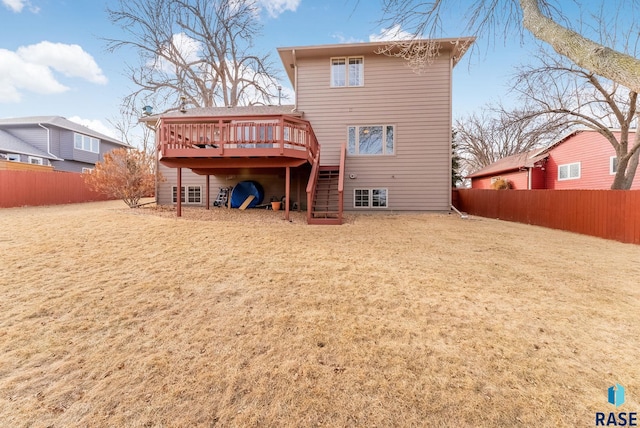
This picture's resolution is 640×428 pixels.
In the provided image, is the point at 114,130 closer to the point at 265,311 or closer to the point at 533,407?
the point at 265,311

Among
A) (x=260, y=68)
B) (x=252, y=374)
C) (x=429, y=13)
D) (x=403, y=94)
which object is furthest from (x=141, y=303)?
(x=260, y=68)

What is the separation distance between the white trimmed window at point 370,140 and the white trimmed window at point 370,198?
63.6 inches

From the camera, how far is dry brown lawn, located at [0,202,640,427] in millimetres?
1837

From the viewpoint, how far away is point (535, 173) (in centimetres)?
1908

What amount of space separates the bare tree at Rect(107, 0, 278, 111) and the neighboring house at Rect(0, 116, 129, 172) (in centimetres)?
814

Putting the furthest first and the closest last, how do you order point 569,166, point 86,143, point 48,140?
point 86,143
point 48,140
point 569,166

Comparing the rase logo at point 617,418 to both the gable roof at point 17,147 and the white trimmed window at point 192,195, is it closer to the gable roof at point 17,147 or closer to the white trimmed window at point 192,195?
the white trimmed window at point 192,195

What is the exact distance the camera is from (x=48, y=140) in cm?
2119

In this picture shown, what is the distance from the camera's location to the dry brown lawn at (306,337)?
1837mm

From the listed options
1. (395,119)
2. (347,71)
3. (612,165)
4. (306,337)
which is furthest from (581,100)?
(306,337)

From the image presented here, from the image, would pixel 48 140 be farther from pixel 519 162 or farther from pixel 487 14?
pixel 519 162

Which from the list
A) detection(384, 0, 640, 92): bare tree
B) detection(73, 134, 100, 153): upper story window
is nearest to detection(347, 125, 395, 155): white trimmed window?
detection(384, 0, 640, 92): bare tree

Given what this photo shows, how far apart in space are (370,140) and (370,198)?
2470mm

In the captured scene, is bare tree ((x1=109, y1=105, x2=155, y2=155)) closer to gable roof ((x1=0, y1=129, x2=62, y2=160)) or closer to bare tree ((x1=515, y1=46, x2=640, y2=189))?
gable roof ((x1=0, y1=129, x2=62, y2=160))
